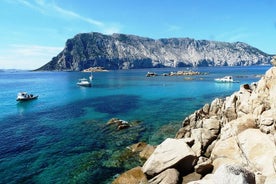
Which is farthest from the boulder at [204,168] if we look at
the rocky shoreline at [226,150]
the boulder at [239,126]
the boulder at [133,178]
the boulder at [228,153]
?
the boulder at [133,178]

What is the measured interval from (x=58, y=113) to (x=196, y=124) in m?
36.6

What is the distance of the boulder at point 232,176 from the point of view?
468 inches

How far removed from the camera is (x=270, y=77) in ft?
91.9

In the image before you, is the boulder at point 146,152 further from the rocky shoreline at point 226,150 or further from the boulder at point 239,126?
the boulder at point 239,126

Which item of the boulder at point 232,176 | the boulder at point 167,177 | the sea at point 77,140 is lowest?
the sea at point 77,140

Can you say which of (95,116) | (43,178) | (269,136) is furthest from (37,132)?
(269,136)

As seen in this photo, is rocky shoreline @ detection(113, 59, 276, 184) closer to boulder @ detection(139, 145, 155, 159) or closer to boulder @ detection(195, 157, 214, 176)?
boulder @ detection(195, 157, 214, 176)

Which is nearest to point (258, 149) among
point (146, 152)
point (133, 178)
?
point (133, 178)

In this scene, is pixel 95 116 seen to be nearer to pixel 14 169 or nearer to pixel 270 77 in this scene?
pixel 14 169

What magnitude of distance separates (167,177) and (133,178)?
3.71 meters

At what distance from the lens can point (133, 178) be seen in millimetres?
23016

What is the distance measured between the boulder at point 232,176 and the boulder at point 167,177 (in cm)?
872

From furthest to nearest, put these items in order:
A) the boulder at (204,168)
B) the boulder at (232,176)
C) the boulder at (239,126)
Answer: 1. the boulder at (239,126)
2. the boulder at (204,168)
3. the boulder at (232,176)

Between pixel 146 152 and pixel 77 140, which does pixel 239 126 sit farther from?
pixel 77 140
